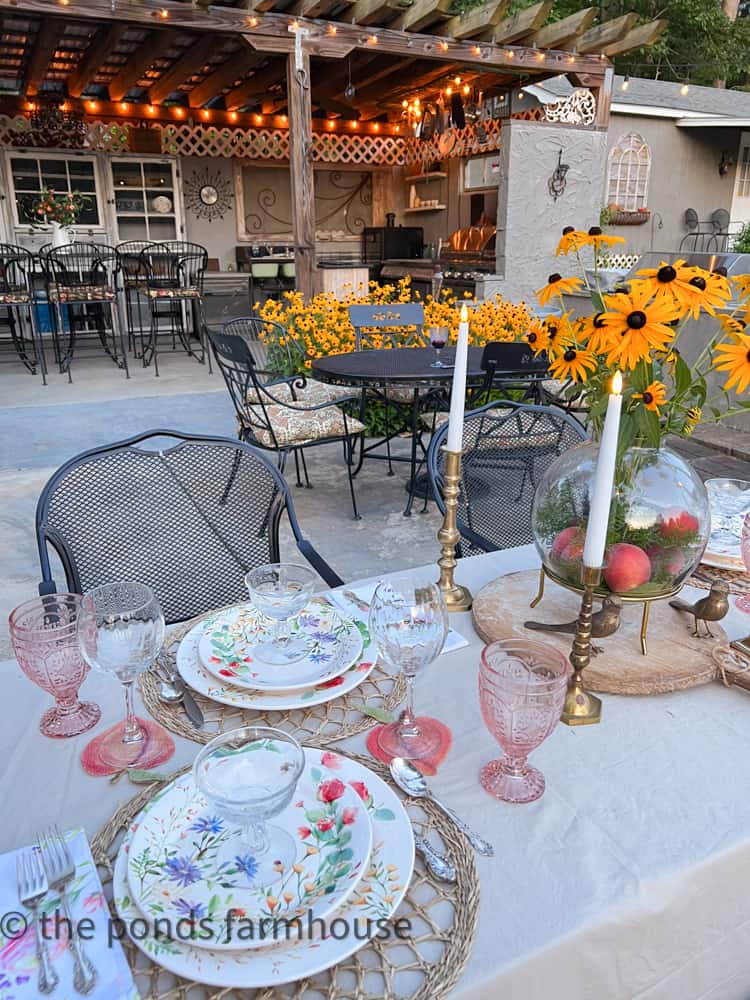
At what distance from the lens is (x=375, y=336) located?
442 centimetres

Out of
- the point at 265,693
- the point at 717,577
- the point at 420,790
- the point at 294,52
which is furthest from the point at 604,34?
the point at 420,790

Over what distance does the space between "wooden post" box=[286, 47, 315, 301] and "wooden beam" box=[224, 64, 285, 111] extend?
189 cm

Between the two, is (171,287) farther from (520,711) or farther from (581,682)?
(520,711)

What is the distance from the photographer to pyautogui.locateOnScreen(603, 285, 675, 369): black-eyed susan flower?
84 cm

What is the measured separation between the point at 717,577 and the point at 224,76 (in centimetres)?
778

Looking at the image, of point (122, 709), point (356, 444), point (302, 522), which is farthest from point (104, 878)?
point (356, 444)

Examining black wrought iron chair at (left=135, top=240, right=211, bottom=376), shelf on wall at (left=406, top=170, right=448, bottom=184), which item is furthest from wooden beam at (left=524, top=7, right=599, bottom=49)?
shelf on wall at (left=406, top=170, right=448, bottom=184)

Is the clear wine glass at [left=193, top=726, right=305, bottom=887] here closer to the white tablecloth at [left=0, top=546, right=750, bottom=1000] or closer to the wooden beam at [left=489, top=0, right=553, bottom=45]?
the white tablecloth at [left=0, top=546, right=750, bottom=1000]

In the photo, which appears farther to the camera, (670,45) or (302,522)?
(670,45)

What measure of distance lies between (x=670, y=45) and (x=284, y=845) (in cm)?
1765

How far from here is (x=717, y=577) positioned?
1.28 meters

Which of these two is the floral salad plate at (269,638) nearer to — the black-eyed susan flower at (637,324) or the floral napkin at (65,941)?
the floral napkin at (65,941)

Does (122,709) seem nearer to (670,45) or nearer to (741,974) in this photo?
(741,974)

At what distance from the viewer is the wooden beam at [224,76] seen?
6.63 metres
